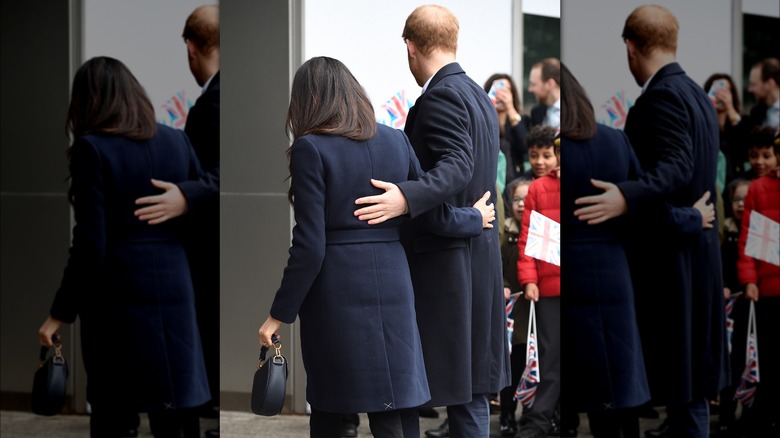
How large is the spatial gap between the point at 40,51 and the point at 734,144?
333 centimetres

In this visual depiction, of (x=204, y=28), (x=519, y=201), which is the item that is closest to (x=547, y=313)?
(x=519, y=201)

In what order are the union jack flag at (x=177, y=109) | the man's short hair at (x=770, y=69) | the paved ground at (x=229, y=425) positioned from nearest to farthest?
the paved ground at (x=229, y=425), the union jack flag at (x=177, y=109), the man's short hair at (x=770, y=69)

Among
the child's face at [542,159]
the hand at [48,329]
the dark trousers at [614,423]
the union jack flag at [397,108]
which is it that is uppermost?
the union jack flag at [397,108]

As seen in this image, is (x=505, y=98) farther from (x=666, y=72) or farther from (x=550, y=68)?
(x=666, y=72)

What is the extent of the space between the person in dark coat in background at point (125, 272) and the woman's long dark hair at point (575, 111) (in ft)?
5.59

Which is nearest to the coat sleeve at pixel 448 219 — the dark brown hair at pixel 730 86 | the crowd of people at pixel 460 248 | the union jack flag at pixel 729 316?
the crowd of people at pixel 460 248

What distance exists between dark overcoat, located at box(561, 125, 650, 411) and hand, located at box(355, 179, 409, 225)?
105 cm

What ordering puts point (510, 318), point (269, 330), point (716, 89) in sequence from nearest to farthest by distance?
point (269, 330)
point (510, 318)
point (716, 89)

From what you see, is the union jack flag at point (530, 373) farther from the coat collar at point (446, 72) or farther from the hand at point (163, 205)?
the hand at point (163, 205)

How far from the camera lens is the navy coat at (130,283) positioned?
492 centimetres

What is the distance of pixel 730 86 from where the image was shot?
213 inches

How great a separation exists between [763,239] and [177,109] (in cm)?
294

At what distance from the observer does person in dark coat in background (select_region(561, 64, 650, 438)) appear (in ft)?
17.0

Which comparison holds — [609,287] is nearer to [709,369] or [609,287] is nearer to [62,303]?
[709,369]
